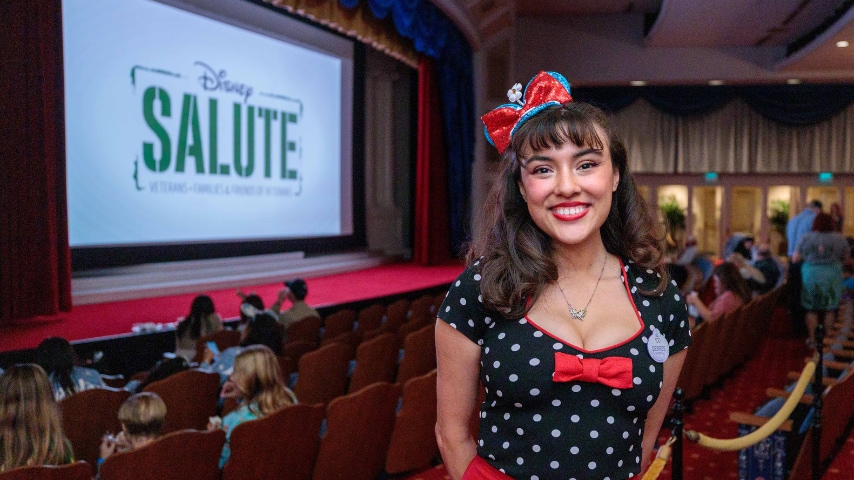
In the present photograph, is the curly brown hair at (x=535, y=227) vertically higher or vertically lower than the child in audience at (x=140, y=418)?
higher

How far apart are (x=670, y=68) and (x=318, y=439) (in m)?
11.2

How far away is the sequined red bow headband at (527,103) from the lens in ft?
4.37

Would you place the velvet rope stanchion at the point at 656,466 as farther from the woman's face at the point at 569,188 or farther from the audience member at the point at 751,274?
the audience member at the point at 751,274

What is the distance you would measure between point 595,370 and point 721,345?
4101mm

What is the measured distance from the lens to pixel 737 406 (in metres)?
4.98

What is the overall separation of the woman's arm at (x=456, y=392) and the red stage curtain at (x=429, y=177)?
32.2 feet

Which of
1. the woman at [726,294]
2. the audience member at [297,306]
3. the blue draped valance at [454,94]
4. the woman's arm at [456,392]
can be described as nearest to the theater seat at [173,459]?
the woman's arm at [456,392]

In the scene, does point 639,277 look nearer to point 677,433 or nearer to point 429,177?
point 677,433

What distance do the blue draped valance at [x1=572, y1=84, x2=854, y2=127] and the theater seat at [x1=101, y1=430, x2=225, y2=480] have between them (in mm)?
11349

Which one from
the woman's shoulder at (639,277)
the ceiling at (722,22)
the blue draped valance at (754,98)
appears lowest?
the woman's shoulder at (639,277)

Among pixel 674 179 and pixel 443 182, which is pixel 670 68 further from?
pixel 443 182

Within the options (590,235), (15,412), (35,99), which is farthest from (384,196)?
(590,235)

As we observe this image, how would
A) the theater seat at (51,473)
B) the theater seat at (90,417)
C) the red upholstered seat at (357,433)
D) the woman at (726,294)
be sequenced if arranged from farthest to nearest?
the woman at (726,294) → the theater seat at (90,417) → the red upholstered seat at (357,433) → the theater seat at (51,473)

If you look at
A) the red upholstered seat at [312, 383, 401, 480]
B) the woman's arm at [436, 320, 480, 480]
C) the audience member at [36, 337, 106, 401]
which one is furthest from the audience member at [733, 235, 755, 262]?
the woman's arm at [436, 320, 480, 480]
